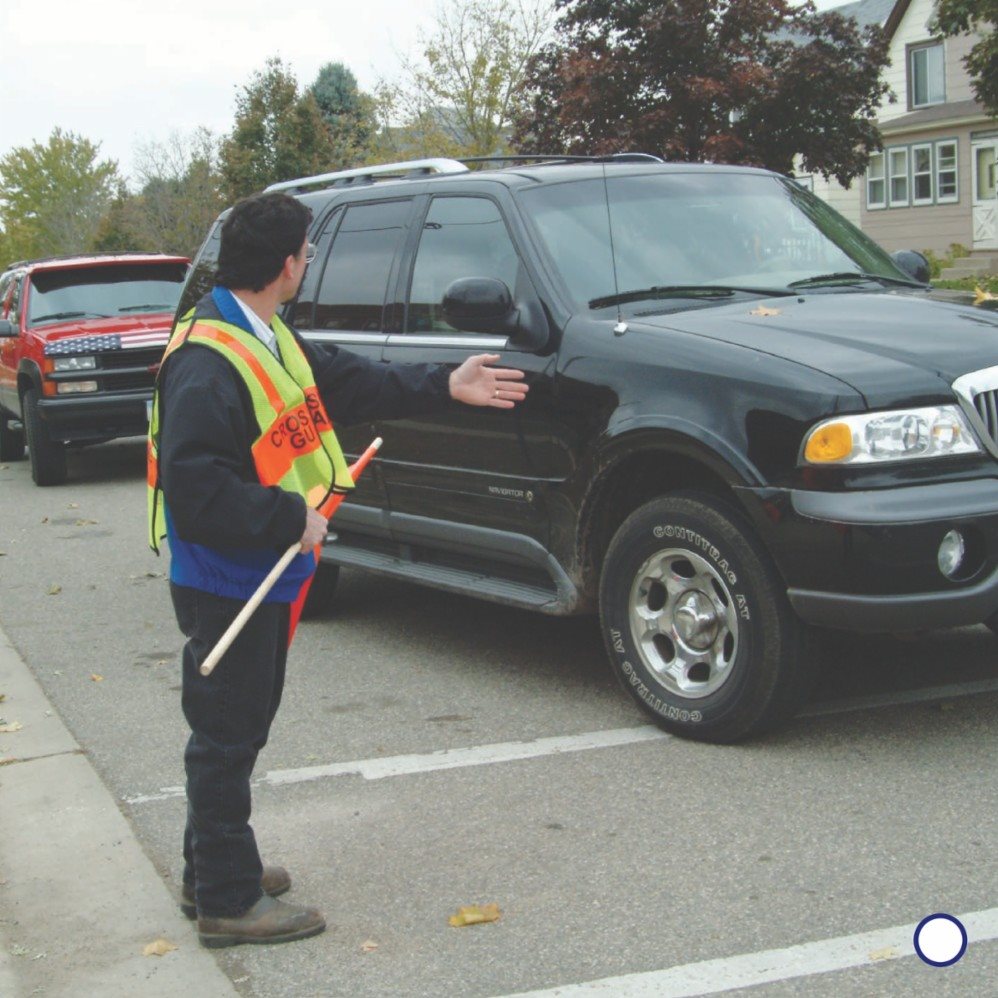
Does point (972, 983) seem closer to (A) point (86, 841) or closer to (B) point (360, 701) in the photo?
(A) point (86, 841)

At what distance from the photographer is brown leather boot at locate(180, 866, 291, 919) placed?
4051 millimetres

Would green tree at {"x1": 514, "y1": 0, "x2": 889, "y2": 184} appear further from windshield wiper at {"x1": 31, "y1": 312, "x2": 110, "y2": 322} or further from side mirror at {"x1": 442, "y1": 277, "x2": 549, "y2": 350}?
side mirror at {"x1": 442, "y1": 277, "x2": 549, "y2": 350}

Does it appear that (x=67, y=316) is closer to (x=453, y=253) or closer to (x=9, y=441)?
(x=9, y=441)

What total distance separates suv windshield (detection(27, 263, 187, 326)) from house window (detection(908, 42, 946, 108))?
103 feet

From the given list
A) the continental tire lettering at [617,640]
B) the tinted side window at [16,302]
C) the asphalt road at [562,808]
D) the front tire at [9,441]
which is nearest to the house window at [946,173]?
the front tire at [9,441]

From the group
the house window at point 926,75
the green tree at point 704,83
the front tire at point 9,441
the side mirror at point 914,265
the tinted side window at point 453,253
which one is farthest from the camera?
the house window at point 926,75

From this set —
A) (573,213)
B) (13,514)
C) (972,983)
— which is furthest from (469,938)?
(13,514)

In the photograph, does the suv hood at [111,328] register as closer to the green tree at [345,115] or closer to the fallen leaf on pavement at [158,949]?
the fallen leaf on pavement at [158,949]

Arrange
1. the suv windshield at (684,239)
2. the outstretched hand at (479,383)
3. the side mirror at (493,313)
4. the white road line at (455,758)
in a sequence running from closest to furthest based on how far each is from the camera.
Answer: the outstretched hand at (479,383) < the white road line at (455,758) < the side mirror at (493,313) < the suv windshield at (684,239)

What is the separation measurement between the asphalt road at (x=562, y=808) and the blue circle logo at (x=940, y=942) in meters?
0.04

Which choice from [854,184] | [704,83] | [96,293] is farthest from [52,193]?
[96,293]

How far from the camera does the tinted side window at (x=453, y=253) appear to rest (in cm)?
616

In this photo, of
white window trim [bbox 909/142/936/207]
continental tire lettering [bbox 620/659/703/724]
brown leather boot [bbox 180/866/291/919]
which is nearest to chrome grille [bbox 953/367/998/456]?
continental tire lettering [bbox 620/659/703/724]

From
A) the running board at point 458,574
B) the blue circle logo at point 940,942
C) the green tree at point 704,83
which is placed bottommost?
the blue circle logo at point 940,942
